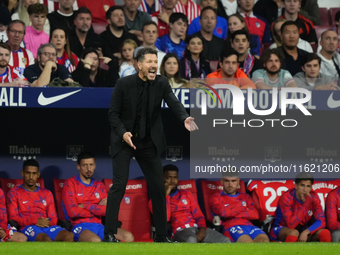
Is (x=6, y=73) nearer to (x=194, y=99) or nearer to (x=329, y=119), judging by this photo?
(x=194, y=99)

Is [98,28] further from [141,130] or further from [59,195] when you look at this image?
[141,130]

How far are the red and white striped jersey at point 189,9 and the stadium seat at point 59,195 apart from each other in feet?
11.2

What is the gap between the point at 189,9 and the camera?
8.27 meters

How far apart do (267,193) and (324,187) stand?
81cm

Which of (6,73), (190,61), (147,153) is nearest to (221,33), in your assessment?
(190,61)

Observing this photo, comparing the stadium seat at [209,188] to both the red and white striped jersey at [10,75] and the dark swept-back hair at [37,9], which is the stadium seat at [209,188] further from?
the dark swept-back hair at [37,9]

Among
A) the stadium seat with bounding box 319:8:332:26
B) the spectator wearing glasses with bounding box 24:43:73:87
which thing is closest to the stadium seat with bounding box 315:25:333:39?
the stadium seat with bounding box 319:8:332:26

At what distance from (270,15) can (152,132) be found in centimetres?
469

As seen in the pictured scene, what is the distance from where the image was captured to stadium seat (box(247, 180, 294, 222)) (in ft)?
21.9

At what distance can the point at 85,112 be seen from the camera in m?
6.99

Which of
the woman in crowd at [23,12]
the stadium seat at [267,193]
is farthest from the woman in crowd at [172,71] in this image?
the woman in crowd at [23,12]

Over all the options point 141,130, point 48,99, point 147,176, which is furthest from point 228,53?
point 147,176

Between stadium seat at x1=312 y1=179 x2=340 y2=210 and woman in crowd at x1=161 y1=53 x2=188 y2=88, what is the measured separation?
7.67 feet
